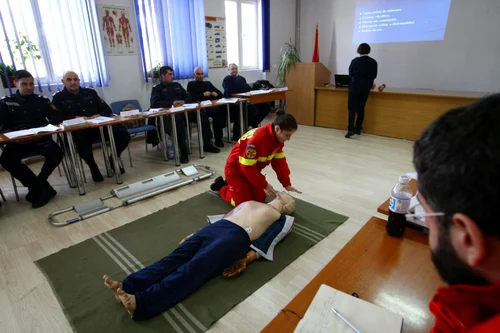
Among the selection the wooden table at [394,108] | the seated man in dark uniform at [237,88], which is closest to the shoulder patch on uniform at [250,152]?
the seated man in dark uniform at [237,88]

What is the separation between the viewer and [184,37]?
5082 millimetres

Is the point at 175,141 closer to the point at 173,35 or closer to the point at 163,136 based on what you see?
the point at 163,136

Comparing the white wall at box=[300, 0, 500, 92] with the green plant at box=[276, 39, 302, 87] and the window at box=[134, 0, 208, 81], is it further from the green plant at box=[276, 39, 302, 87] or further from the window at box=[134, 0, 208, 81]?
the window at box=[134, 0, 208, 81]

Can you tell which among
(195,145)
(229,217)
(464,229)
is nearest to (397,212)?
(464,229)

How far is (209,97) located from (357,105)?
2.40 meters

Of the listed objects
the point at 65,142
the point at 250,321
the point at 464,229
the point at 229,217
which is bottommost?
the point at 250,321

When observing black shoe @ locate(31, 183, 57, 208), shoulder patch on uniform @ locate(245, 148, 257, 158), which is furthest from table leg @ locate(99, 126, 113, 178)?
shoulder patch on uniform @ locate(245, 148, 257, 158)

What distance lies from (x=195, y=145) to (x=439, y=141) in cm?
439

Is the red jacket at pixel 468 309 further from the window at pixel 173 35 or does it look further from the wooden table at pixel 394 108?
the window at pixel 173 35

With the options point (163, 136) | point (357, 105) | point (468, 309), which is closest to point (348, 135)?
point (357, 105)

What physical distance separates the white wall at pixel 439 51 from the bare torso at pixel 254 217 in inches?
189

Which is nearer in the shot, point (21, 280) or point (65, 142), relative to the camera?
point (21, 280)

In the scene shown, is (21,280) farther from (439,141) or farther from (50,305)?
(439,141)

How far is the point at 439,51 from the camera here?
16.8 feet
